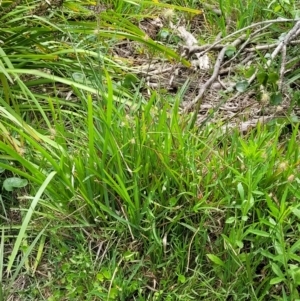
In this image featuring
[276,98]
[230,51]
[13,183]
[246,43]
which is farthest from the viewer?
[230,51]

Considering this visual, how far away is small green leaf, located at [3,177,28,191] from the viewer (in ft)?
6.66

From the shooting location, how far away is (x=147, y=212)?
1.85 m

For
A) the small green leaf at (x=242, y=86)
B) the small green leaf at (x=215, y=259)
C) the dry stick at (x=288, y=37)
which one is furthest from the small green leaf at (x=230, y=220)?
the dry stick at (x=288, y=37)

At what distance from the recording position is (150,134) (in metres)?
1.95

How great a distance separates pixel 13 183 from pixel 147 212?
1.64 feet

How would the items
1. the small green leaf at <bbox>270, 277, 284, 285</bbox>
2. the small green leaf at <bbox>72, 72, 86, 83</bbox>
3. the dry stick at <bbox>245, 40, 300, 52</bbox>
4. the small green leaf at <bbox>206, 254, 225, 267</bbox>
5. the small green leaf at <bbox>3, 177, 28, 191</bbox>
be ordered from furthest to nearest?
1. the dry stick at <bbox>245, 40, 300, 52</bbox>
2. the small green leaf at <bbox>72, 72, 86, 83</bbox>
3. the small green leaf at <bbox>3, 177, 28, 191</bbox>
4. the small green leaf at <bbox>206, 254, 225, 267</bbox>
5. the small green leaf at <bbox>270, 277, 284, 285</bbox>

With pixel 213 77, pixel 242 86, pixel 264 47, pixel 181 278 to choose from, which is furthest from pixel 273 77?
pixel 181 278

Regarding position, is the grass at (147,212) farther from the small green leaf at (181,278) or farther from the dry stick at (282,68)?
the dry stick at (282,68)

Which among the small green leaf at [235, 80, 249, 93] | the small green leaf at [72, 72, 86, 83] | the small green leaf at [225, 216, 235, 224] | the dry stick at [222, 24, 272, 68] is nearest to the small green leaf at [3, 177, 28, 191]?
the small green leaf at [72, 72, 86, 83]

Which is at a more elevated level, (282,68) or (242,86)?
(282,68)

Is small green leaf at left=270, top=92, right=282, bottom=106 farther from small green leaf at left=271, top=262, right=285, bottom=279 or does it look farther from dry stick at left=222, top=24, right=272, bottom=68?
small green leaf at left=271, top=262, right=285, bottom=279

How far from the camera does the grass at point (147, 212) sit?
175cm

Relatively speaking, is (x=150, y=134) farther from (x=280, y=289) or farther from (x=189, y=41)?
(x=189, y=41)

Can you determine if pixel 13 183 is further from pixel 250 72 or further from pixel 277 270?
pixel 250 72
